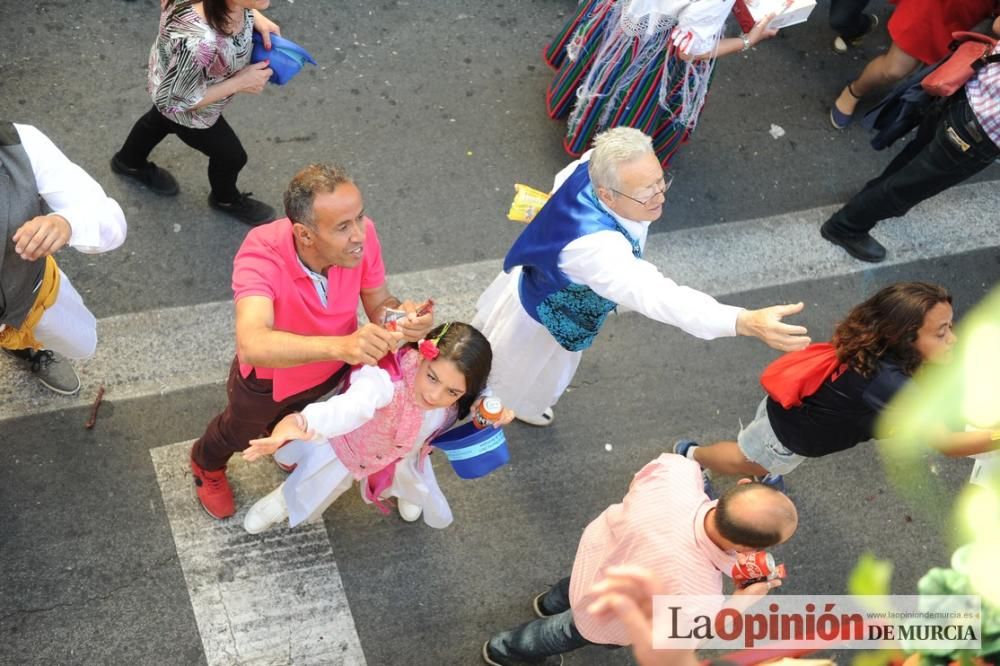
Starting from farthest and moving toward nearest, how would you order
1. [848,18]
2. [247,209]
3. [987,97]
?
[848,18] < [247,209] < [987,97]

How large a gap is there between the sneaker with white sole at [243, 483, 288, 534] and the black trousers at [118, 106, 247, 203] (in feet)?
5.20

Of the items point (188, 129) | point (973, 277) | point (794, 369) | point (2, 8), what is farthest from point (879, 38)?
point (2, 8)

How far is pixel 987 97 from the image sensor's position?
14.7 ft

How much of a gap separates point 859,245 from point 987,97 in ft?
3.67

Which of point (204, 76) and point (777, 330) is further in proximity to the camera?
point (204, 76)

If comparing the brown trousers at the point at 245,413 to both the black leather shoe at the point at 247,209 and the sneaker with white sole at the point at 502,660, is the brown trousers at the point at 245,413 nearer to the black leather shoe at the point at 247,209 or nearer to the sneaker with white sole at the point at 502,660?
the sneaker with white sole at the point at 502,660

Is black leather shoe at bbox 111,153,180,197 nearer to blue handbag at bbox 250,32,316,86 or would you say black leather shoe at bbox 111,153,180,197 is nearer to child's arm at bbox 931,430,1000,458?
blue handbag at bbox 250,32,316,86

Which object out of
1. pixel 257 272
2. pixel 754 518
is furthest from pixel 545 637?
pixel 257 272

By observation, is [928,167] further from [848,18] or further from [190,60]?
[190,60]

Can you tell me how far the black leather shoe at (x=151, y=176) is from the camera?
15.2 ft

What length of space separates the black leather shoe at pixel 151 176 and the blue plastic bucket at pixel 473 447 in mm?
2276

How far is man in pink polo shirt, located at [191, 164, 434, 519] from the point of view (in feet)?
9.19

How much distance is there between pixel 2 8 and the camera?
5.11 meters

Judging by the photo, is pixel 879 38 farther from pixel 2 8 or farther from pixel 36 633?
pixel 36 633
